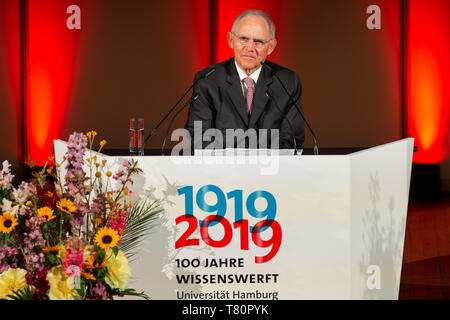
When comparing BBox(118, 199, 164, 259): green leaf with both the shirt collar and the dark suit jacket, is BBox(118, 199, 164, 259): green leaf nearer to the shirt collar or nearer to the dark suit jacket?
the dark suit jacket

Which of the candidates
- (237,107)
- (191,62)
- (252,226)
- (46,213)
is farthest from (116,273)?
(191,62)

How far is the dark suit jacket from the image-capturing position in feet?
9.98

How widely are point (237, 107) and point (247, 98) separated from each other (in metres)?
0.08

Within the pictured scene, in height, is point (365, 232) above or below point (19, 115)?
below

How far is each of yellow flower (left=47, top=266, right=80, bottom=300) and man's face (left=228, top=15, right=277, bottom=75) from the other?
1971 mm

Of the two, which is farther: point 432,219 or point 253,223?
point 432,219

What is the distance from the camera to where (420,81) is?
6.67m

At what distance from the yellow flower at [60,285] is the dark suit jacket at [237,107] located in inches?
67.6

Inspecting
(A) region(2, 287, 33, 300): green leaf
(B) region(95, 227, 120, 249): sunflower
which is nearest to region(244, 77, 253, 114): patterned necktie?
(B) region(95, 227, 120, 249): sunflower

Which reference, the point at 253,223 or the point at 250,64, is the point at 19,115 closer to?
the point at 250,64

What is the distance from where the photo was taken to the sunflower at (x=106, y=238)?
4.36 ft

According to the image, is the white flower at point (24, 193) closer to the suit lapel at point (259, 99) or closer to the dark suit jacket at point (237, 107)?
the dark suit jacket at point (237, 107)

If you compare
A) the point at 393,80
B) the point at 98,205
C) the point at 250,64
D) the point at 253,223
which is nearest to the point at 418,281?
the point at 250,64
